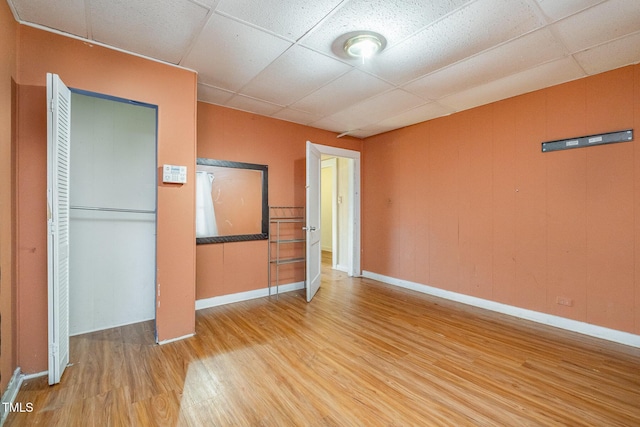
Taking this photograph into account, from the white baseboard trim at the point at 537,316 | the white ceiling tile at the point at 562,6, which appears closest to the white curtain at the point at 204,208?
→ the white baseboard trim at the point at 537,316

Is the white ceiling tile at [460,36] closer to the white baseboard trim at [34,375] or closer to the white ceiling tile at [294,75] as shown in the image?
the white ceiling tile at [294,75]

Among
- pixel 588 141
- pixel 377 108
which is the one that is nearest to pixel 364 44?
pixel 377 108

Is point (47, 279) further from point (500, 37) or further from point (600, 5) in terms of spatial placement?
point (600, 5)

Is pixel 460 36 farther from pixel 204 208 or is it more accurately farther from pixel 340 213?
pixel 340 213

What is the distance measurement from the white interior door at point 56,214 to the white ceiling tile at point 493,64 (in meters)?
3.02

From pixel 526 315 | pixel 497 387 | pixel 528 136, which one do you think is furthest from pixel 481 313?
pixel 528 136

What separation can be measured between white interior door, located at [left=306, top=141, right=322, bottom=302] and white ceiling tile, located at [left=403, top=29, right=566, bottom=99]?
1.54 metres

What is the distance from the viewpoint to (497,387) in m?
1.99

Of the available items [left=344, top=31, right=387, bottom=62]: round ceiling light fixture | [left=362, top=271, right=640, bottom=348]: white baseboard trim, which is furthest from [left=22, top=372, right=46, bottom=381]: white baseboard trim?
[left=362, top=271, right=640, bottom=348]: white baseboard trim

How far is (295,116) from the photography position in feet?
13.4

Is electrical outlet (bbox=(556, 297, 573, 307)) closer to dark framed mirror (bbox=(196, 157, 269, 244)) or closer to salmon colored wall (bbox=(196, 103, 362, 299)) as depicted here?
salmon colored wall (bbox=(196, 103, 362, 299))

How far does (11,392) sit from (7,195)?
4.18 feet

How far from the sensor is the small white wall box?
2.52 m

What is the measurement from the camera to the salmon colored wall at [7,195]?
1724 mm
